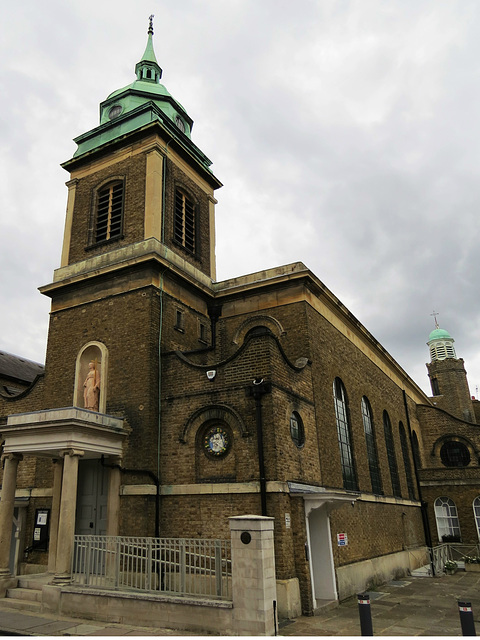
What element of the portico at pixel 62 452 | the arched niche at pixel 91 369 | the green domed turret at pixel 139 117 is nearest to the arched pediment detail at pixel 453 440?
the green domed turret at pixel 139 117

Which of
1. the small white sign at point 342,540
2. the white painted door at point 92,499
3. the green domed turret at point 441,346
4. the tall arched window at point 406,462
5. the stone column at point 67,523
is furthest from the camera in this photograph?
the green domed turret at point 441,346

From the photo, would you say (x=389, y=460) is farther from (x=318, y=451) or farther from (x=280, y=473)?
(x=280, y=473)

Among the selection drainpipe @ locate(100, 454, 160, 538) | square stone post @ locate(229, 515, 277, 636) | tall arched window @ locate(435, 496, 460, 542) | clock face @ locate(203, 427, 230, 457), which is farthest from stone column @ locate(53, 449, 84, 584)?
tall arched window @ locate(435, 496, 460, 542)

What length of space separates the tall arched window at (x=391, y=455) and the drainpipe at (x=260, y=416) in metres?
12.9

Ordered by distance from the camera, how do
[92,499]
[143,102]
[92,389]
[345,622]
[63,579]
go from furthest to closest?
[143,102]
[92,389]
[92,499]
[63,579]
[345,622]

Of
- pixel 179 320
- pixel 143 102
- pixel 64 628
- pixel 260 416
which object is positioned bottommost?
pixel 64 628

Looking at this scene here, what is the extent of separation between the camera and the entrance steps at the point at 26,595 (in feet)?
39.4

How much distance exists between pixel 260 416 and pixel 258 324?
211 inches

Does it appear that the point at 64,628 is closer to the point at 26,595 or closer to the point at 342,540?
the point at 26,595

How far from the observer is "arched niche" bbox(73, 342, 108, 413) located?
15.9 m

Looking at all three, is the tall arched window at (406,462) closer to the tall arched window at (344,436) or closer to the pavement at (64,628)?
the tall arched window at (344,436)

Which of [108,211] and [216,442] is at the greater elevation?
[108,211]

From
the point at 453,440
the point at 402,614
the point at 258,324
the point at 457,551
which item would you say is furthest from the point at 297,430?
the point at 453,440

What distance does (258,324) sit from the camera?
58.2 feet
